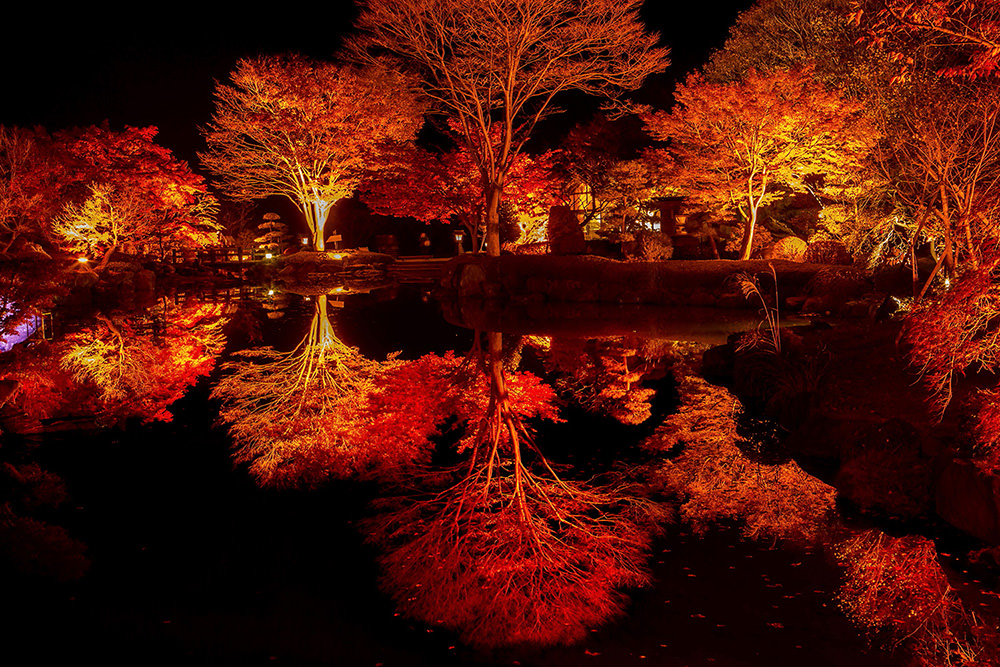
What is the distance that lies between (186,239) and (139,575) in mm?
24047

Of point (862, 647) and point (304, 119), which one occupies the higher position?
point (304, 119)

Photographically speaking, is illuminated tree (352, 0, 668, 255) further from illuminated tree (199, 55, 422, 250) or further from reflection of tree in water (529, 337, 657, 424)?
reflection of tree in water (529, 337, 657, 424)

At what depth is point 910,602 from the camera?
4.07 m

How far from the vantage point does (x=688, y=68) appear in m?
29.8

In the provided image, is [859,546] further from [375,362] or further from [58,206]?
[58,206]

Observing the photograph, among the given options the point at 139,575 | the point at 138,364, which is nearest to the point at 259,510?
the point at 139,575

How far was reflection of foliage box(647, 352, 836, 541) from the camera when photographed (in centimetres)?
529

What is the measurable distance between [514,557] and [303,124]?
2455 centimetres

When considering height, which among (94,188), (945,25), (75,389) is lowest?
(75,389)

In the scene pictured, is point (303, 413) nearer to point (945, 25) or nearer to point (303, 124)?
point (945, 25)

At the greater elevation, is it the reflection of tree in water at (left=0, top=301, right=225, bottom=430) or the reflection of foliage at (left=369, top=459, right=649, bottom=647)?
the reflection of tree in water at (left=0, top=301, right=225, bottom=430)

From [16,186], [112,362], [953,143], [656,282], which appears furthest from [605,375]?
[16,186]

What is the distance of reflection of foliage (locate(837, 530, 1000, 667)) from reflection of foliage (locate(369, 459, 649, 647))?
1.33 meters

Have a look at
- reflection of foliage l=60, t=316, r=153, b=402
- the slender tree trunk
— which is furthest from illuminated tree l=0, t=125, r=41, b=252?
reflection of foliage l=60, t=316, r=153, b=402
